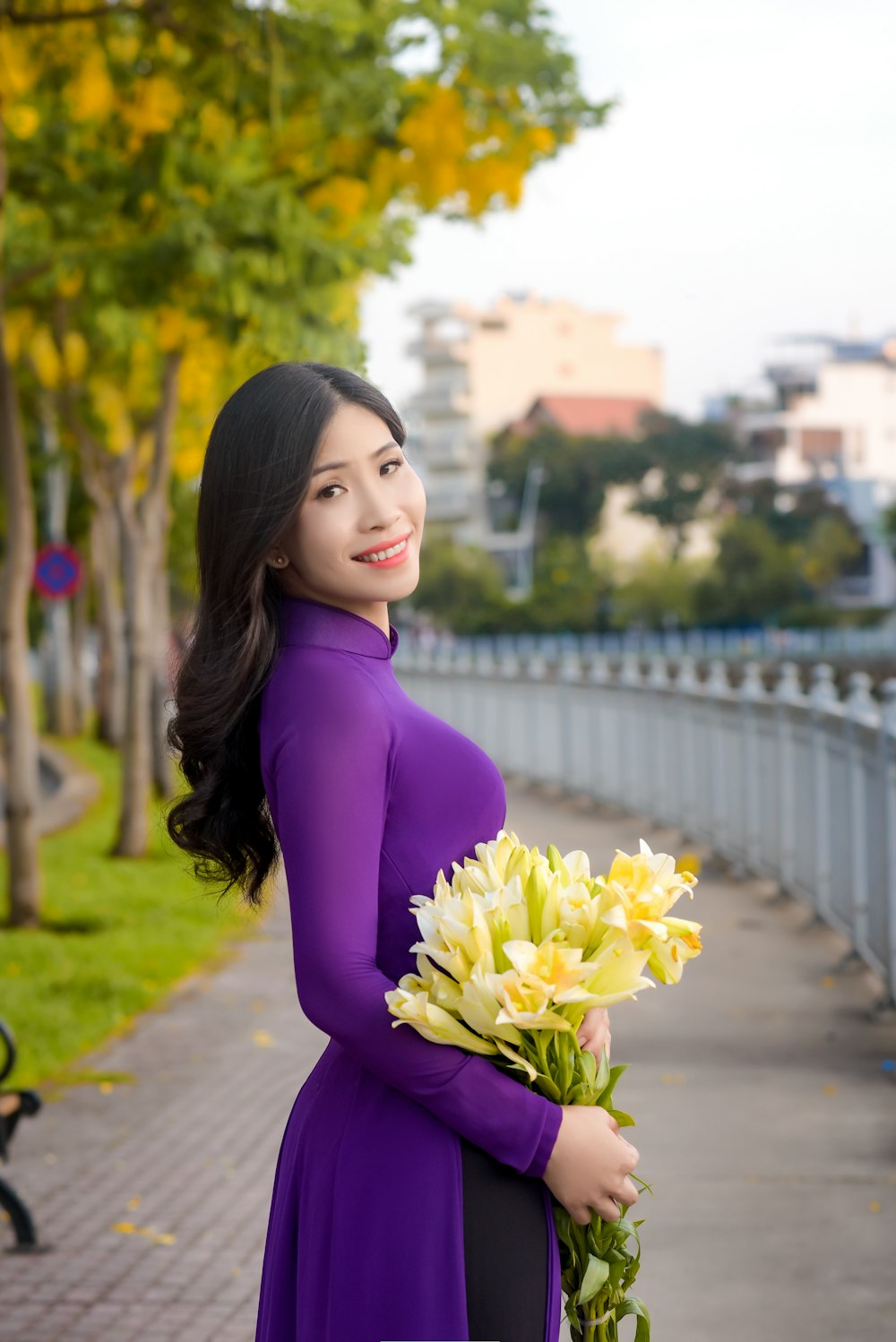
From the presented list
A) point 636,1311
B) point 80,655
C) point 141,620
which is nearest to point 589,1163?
point 636,1311

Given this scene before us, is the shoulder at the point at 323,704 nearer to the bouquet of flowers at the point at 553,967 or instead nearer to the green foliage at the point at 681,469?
the bouquet of flowers at the point at 553,967

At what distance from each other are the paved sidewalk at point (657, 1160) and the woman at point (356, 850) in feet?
8.26

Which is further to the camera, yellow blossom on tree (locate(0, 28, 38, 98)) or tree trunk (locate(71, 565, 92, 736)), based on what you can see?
tree trunk (locate(71, 565, 92, 736))

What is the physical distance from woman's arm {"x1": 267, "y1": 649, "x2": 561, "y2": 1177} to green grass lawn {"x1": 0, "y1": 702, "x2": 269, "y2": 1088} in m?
3.62

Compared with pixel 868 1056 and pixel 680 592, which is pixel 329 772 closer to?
pixel 868 1056

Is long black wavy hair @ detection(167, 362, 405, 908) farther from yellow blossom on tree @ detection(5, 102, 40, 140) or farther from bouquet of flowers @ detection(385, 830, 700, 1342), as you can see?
yellow blossom on tree @ detection(5, 102, 40, 140)

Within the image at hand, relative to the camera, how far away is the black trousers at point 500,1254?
2252 millimetres

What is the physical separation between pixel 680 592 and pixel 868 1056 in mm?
72560

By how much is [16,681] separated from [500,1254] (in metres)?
8.91

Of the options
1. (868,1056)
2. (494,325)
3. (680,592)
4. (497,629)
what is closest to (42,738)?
(868,1056)

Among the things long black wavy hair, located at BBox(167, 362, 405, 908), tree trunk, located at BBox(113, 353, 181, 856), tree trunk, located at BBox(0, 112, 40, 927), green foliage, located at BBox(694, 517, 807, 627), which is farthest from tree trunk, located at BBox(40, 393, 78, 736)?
green foliage, located at BBox(694, 517, 807, 627)

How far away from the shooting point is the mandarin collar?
2.43 m

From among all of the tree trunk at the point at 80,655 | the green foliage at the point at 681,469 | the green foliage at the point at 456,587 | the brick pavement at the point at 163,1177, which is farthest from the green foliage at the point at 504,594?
the brick pavement at the point at 163,1177

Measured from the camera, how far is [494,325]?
117 meters
